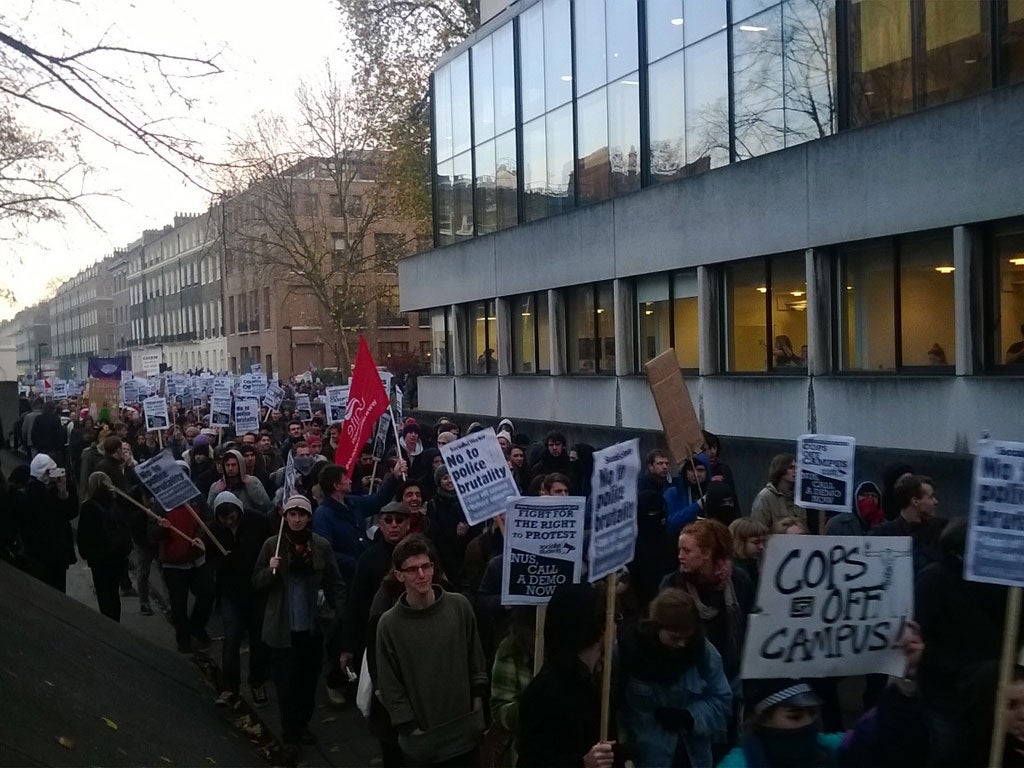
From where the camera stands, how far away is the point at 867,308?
16828 millimetres

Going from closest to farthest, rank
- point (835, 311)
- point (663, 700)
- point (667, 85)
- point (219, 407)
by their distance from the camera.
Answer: point (663, 700)
point (835, 311)
point (219, 407)
point (667, 85)

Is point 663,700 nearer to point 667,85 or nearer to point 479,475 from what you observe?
point 479,475

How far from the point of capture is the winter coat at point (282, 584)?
325 inches

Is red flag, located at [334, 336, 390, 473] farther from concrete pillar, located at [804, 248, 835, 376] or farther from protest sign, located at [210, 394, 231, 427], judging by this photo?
protest sign, located at [210, 394, 231, 427]

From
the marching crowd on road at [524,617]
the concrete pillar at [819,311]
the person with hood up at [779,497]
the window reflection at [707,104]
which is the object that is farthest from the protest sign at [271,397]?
the person with hood up at [779,497]

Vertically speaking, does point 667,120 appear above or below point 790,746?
above

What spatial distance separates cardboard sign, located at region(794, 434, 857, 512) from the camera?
30.2ft

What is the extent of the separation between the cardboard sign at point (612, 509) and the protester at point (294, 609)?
126 inches

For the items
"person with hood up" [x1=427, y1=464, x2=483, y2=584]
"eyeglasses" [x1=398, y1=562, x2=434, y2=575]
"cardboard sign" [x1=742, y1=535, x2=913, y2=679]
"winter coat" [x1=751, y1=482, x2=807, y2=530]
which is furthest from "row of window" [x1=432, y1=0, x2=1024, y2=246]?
"eyeglasses" [x1=398, y1=562, x2=434, y2=575]

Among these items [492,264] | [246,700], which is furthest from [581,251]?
[246,700]

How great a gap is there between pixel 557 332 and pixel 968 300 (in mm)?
12592

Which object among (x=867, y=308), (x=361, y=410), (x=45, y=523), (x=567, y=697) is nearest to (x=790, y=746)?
(x=567, y=697)

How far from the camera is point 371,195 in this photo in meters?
49.4

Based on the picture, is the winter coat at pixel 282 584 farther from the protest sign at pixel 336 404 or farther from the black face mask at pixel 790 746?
the protest sign at pixel 336 404
